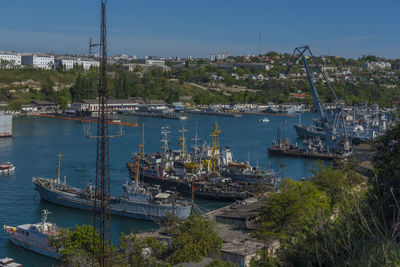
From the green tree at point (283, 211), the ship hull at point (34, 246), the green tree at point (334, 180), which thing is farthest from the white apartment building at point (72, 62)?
the green tree at point (283, 211)

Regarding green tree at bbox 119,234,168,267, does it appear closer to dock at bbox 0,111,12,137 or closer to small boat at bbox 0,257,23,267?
small boat at bbox 0,257,23,267

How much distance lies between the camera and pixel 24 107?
22.9 m

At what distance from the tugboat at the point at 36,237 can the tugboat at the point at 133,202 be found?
1.06 metres

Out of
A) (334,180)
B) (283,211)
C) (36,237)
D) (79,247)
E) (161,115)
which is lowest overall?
(36,237)

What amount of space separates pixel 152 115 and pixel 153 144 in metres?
9.50

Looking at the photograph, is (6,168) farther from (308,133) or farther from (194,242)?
(308,133)

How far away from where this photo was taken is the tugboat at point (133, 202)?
7.22 meters

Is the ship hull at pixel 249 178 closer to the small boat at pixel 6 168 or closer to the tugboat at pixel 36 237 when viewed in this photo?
the tugboat at pixel 36 237

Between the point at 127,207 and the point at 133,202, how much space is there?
143mm

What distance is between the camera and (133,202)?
7.35 m

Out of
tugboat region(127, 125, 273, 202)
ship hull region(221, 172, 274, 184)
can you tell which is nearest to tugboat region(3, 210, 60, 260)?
tugboat region(127, 125, 273, 202)

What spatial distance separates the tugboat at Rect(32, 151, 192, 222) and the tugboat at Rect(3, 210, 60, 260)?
3.48 ft

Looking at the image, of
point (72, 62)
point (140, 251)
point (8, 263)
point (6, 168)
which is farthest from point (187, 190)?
point (72, 62)

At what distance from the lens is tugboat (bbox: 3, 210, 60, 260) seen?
18.9ft
